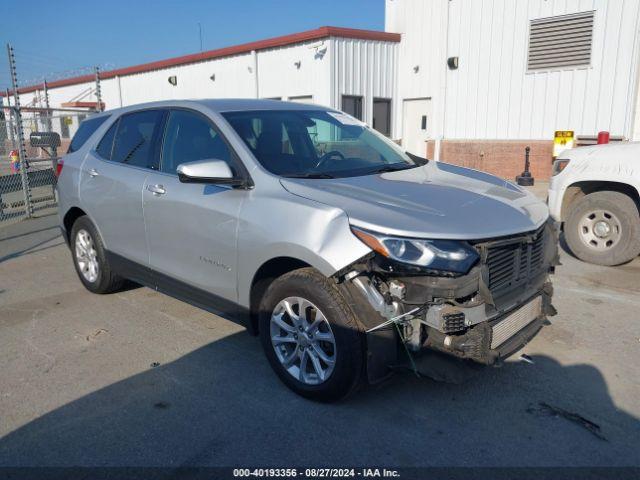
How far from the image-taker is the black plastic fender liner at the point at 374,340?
118 inches

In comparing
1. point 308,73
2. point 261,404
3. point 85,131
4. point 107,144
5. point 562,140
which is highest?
point 308,73

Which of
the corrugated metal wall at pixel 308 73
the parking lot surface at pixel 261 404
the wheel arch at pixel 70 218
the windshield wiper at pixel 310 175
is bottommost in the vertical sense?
the parking lot surface at pixel 261 404

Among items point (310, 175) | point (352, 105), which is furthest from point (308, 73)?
point (310, 175)

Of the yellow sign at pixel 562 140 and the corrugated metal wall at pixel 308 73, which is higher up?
the corrugated metal wall at pixel 308 73

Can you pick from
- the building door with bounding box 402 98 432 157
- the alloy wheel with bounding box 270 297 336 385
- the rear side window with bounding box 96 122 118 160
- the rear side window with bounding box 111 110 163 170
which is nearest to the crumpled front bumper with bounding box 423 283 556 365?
the alloy wheel with bounding box 270 297 336 385

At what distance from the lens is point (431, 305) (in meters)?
2.92

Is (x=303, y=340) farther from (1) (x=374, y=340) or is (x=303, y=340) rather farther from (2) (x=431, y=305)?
(2) (x=431, y=305)

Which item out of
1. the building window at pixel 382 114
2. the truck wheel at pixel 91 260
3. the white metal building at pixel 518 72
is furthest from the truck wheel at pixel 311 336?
the building window at pixel 382 114

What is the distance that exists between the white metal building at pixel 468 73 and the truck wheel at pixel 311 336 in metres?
11.5

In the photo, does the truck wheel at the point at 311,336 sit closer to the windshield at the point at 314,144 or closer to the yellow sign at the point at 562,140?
the windshield at the point at 314,144

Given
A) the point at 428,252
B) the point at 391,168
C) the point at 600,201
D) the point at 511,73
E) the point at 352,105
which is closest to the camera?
the point at 428,252

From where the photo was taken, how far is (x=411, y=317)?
2.95 metres

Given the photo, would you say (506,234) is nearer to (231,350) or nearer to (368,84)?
(231,350)

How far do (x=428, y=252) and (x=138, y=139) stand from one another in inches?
117
